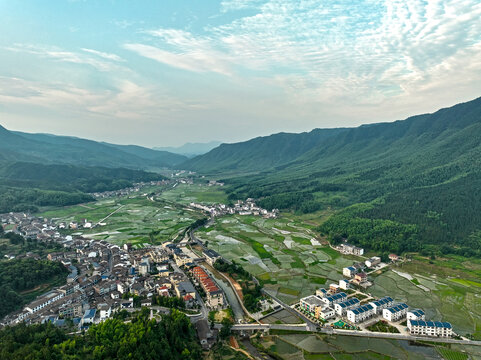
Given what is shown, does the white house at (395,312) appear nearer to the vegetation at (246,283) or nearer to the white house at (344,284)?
the white house at (344,284)

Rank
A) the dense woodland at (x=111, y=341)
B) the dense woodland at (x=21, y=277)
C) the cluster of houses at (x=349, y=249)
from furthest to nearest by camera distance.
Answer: the cluster of houses at (x=349, y=249) < the dense woodland at (x=21, y=277) < the dense woodland at (x=111, y=341)

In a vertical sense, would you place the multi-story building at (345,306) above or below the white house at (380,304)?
below

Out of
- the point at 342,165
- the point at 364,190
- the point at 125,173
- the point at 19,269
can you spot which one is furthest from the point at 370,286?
the point at 125,173

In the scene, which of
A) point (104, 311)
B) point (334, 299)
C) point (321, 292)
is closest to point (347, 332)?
point (334, 299)

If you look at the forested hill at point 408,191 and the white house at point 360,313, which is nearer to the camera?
the white house at point 360,313

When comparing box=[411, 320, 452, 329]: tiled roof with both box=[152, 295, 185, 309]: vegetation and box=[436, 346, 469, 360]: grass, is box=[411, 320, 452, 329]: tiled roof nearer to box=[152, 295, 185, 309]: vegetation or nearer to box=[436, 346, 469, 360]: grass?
box=[436, 346, 469, 360]: grass

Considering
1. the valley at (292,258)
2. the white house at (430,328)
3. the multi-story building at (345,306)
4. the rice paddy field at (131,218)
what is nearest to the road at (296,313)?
the valley at (292,258)

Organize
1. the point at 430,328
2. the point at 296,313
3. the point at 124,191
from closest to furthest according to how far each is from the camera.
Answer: the point at 430,328 < the point at 296,313 < the point at 124,191

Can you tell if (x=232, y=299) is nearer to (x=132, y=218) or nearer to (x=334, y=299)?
(x=334, y=299)
